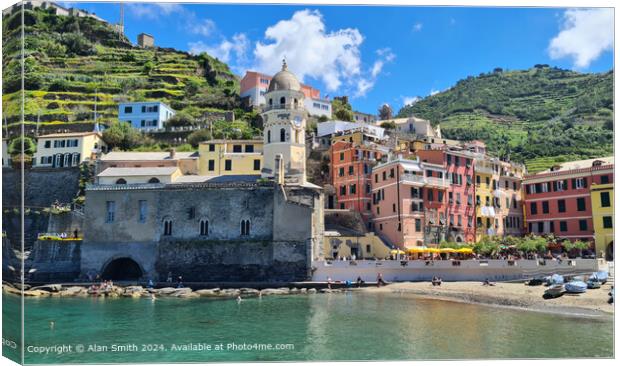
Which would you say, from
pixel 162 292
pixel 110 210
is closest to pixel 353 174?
pixel 110 210

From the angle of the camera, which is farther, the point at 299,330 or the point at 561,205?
the point at 561,205

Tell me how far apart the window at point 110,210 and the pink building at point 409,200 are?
15713 mm

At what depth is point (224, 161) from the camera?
37125mm

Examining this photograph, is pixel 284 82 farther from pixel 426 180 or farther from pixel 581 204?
pixel 581 204

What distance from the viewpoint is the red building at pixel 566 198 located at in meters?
30.8

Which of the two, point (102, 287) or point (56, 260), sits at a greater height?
point (56, 260)

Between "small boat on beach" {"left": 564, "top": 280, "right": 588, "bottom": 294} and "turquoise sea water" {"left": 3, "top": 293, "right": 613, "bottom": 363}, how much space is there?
3.65m

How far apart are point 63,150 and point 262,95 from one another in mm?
22829

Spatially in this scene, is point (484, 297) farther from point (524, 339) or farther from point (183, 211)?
point (183, 211)

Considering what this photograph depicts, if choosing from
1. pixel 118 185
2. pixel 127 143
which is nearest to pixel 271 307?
pixel 118 185

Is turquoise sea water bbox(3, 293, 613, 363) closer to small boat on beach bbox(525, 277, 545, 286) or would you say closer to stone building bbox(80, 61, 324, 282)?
stone building bbox(80, 61, 324, 282)

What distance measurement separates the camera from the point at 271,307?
21844mm

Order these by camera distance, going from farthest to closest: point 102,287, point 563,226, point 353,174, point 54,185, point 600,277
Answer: point 353,174, point 54,185, point 563,226, point 102,287, point 600,277

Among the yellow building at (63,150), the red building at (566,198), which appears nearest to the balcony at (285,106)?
the yellow building at (63,150)
